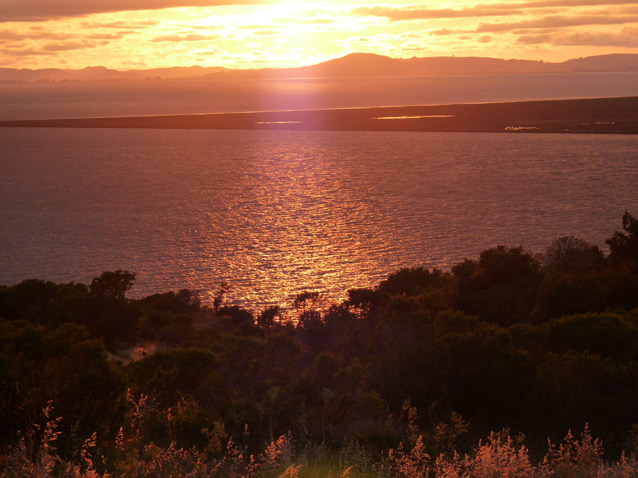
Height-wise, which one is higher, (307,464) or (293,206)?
Result: (307,464)

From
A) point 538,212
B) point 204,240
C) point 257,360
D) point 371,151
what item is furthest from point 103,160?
point 257,360

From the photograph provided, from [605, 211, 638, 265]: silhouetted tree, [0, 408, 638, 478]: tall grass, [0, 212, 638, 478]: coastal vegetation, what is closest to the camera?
[0, 408, 638, 478]: tall grass

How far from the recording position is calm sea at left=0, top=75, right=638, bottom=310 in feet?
121

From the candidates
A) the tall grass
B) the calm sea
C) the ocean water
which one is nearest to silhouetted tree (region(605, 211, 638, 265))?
the ocean water

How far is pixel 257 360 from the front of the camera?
13312mm

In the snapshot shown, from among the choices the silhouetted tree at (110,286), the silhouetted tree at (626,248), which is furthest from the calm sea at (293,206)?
the silhouetted tree at (626,248)

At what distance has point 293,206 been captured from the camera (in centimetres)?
5569

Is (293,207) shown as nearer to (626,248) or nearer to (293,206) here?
(293,206)

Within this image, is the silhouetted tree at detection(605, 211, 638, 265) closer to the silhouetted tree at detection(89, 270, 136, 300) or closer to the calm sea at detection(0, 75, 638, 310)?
the calm sea at detection(0, 75, 638, 310)

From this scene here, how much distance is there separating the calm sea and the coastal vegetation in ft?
60.3

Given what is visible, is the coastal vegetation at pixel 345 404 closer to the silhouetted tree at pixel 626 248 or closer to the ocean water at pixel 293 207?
the silhouetted tree at pixel 626 248

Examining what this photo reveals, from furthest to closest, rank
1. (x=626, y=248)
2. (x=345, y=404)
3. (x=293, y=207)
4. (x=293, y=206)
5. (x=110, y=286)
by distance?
(x=293, y=206) < (x=293, y=207) < (x=626, y=248) < (x=110, y=286) < (x=345, y=404)

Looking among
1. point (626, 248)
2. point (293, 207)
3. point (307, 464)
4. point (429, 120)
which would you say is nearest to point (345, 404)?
point (307, 464)

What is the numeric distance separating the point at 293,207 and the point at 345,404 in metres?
45.8
